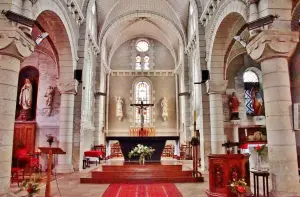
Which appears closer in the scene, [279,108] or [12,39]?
[279,108]

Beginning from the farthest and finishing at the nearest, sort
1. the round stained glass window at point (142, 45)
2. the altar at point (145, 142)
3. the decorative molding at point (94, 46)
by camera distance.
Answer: the round stained glass window at point (142, 45)
the decorative molding at point (94, 46)
the altar at point (145, 142)

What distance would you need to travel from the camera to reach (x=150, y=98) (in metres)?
22.6

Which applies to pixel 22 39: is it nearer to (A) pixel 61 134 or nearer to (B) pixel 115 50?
(A) pixel 61 134

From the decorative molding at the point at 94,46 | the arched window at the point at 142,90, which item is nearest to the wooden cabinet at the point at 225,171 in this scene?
the decorative molding at the point at 94,46

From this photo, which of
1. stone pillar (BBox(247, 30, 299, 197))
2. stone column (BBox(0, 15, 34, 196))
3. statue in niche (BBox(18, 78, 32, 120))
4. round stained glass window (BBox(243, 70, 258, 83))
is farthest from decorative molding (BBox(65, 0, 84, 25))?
round stained glass window (BBox(243, 70, 258, 83))

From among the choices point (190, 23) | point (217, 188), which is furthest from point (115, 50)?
point (217, 188)

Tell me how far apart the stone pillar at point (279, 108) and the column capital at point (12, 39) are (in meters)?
5.26

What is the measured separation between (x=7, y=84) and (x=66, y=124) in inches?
211

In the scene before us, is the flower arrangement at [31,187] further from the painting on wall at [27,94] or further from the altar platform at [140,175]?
the painting on wall at [27,94]

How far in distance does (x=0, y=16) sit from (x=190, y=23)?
1257 cm

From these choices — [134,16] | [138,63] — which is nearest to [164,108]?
[138,63]

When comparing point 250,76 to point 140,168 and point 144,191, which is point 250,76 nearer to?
point 140,168

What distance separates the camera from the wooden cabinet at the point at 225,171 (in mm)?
5781

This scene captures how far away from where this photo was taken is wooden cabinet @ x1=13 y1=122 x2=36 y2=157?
481 inches
